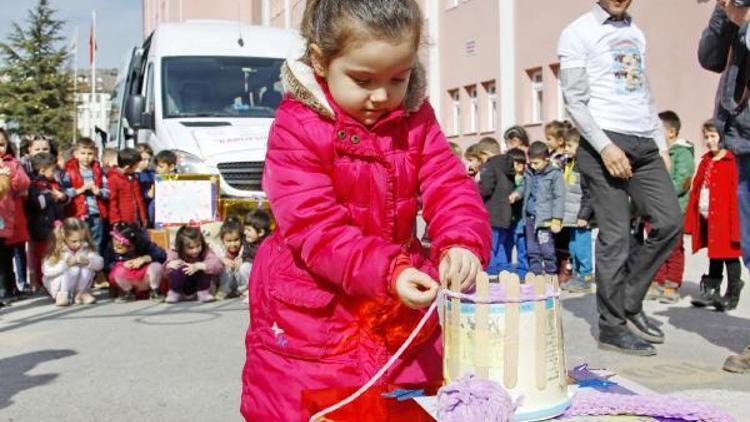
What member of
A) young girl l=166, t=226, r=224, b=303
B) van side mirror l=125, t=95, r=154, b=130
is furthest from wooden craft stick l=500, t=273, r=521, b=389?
van side mirror l=125, t=95, r=154, b=130

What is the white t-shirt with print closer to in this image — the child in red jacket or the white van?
the white van

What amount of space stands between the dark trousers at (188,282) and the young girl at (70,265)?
82cm

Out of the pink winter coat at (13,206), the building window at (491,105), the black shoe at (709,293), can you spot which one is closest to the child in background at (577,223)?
the black shoe at (709,293)

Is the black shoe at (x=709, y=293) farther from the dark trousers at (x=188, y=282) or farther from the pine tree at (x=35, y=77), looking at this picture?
the pine tree at (x=35, y=77)

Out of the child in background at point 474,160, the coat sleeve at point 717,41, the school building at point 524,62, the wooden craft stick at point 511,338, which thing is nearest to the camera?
the wooden craft stick at point 511,338

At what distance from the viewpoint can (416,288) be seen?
247 cm

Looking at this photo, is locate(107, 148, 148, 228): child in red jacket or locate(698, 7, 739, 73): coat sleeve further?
locate(107, 148, 148, 228): child in red jacket

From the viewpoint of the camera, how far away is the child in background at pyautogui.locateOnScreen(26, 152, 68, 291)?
10.8 meters

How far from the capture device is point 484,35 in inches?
1073

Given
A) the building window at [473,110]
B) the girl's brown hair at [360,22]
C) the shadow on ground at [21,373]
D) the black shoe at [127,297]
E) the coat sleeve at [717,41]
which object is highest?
the building window at [473,110]

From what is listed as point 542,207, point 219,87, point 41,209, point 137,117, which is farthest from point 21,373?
point 219,87

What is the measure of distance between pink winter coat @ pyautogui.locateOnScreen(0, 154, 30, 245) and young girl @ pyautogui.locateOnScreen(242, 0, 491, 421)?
299 inches

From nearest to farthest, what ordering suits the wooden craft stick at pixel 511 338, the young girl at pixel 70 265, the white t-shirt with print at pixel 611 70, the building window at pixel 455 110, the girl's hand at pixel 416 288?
the wooden craft stick at pixel 511 338 < the girl's hand at pixel 416 288 < the white t-shirt with print at pixel 611 70 < the young girl at pixel 70 265 < the building window at pixel 455 110

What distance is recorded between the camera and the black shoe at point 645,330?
635 cm
